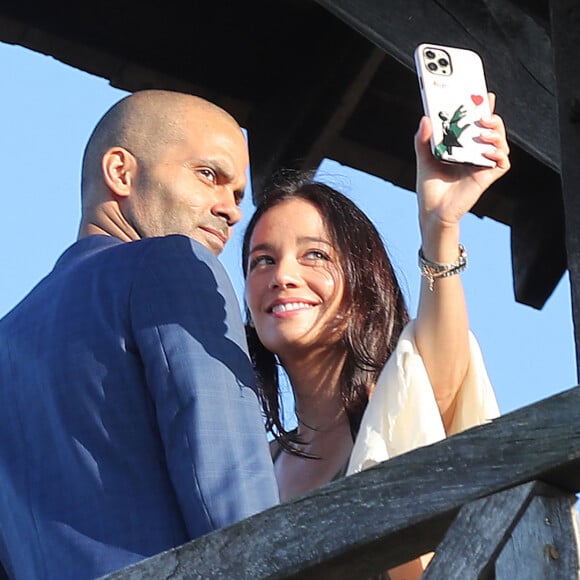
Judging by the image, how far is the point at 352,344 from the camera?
12.9ft

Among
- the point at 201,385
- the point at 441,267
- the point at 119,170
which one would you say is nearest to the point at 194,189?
the point at 119,170

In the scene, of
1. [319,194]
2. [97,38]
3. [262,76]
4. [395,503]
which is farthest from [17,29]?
[395,503]

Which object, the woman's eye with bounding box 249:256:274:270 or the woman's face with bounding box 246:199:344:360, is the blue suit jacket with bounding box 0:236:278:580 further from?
the woman's eye with bounding box 249:256:274:270

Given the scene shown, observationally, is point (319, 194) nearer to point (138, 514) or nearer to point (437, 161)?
point (437, 161)

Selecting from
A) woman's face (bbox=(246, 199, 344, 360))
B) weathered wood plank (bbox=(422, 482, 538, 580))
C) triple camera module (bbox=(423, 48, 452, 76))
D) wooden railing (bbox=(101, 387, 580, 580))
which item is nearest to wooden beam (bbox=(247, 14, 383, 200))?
woman's face (bbox=(246, 199, 344, 360))

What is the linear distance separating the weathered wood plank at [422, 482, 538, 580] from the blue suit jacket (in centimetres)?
47

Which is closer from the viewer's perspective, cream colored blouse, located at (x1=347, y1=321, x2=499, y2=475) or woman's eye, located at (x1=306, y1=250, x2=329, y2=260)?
cream colored blouse, located at (x1=347, y1=321, x2=499, y2=475)

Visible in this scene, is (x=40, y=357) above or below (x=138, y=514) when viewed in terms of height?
above

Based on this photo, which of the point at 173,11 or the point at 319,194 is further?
the point at 173,11

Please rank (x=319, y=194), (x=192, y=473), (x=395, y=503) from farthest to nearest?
(x=319, y=194) < (x=192, y=473) < (x=395, y=503)

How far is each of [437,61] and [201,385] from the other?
0.76m

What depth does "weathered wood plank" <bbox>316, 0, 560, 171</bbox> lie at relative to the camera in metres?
4.11

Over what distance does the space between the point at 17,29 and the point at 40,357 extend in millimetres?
1840

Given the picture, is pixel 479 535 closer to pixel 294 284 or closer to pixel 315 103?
pixel 294 284
